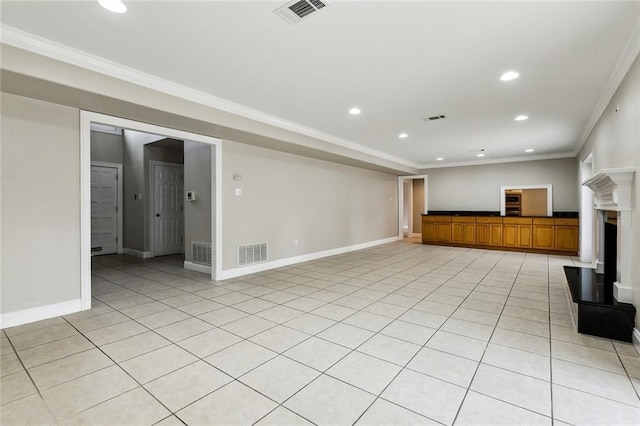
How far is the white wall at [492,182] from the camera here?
7.82 metres

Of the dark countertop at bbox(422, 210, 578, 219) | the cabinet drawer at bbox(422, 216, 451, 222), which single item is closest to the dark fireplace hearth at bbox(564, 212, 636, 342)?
the dark countertop at bbox(422, 210, 578, 219)

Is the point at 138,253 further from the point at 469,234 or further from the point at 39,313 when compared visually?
the point at 469,234

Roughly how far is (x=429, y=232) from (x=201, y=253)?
6.82 meters

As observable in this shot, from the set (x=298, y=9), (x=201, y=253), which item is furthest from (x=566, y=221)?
(x=201, y=253)

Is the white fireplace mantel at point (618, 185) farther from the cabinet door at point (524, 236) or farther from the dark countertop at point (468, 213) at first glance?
the dark countertop at point (468, 213)

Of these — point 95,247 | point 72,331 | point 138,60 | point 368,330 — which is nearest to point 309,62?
point 138,60

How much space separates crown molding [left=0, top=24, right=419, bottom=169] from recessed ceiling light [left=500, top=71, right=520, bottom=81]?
305 centimetres

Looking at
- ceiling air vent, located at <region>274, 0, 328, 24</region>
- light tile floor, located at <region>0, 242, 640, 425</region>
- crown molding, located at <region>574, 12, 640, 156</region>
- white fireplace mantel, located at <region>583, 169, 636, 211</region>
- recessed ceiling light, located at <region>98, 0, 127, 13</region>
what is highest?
ceiling air vent, located at <region>274, 0, 328, 24</region>

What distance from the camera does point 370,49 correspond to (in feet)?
9.02

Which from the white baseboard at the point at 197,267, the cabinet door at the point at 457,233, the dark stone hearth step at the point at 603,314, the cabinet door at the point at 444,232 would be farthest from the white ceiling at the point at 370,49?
the cabinet door at the point at 444,232

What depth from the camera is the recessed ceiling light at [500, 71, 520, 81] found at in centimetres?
322

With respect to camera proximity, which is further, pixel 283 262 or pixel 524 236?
pixel 524 236

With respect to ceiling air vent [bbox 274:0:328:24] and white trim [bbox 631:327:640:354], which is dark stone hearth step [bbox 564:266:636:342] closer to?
white trim [bbox 631:327:640:354]

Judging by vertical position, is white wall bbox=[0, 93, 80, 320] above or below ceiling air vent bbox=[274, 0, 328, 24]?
below
